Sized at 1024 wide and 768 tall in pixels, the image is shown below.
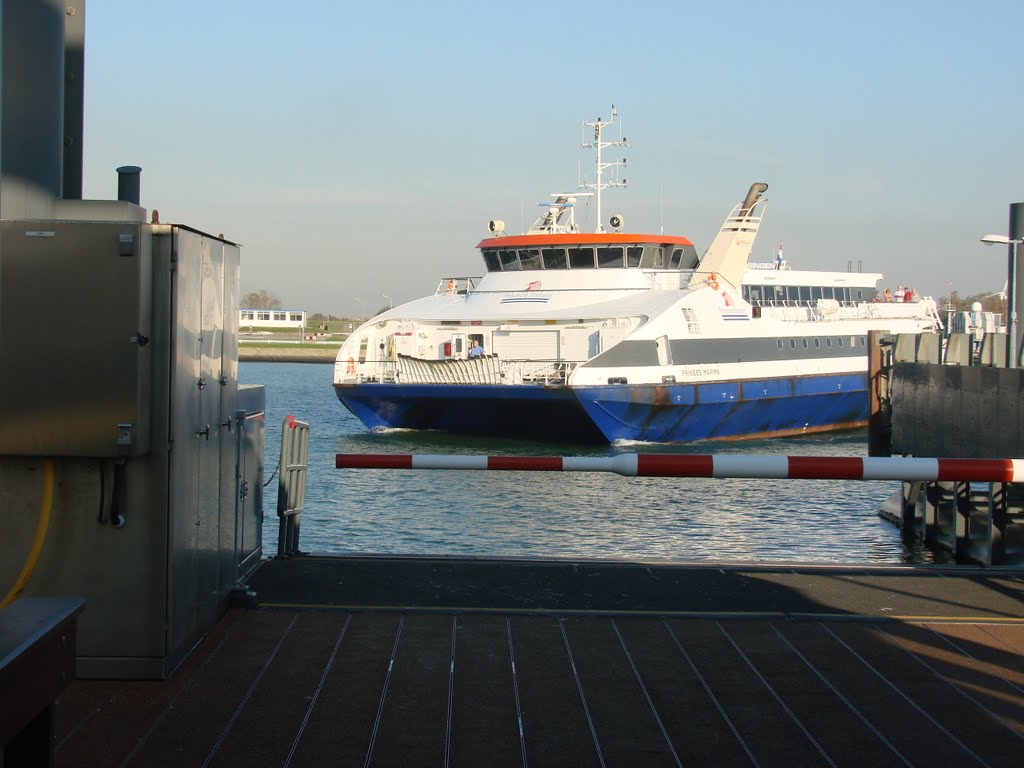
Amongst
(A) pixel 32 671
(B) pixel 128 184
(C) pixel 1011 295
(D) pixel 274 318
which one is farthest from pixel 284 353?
(A) pixel 32 671

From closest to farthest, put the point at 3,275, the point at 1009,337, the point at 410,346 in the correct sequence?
the point at 3,275
the point at 1009,337
the point at 410,346

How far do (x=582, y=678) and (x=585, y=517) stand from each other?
42.1 feet

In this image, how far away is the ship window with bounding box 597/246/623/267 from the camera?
27484 millimetres

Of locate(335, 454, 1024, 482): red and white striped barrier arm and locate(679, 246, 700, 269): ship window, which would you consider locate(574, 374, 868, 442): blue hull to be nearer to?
locate(679, 246, 700, 269): ship window

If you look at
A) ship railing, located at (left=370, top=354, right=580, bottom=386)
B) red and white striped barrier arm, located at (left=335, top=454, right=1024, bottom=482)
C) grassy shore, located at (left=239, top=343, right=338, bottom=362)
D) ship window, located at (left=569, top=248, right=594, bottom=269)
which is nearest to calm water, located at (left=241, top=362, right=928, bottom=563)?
ship railing, located at (left=370, top=354, right=580, bottom=386)

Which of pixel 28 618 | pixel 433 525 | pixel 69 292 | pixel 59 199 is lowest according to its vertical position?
pixel 433 525

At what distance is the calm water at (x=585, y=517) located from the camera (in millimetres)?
14047

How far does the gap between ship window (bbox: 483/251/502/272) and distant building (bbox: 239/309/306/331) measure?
101980 millimetres

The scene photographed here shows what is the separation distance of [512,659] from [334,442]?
2302 centimetres

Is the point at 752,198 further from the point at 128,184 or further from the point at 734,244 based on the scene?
the point at 128,184

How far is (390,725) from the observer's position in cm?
356

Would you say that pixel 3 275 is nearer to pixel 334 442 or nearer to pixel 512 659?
pixel 512 659

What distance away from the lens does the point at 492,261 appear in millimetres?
28609

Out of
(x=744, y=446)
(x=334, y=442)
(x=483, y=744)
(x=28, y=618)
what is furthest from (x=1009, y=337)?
(x=334, y=442)
